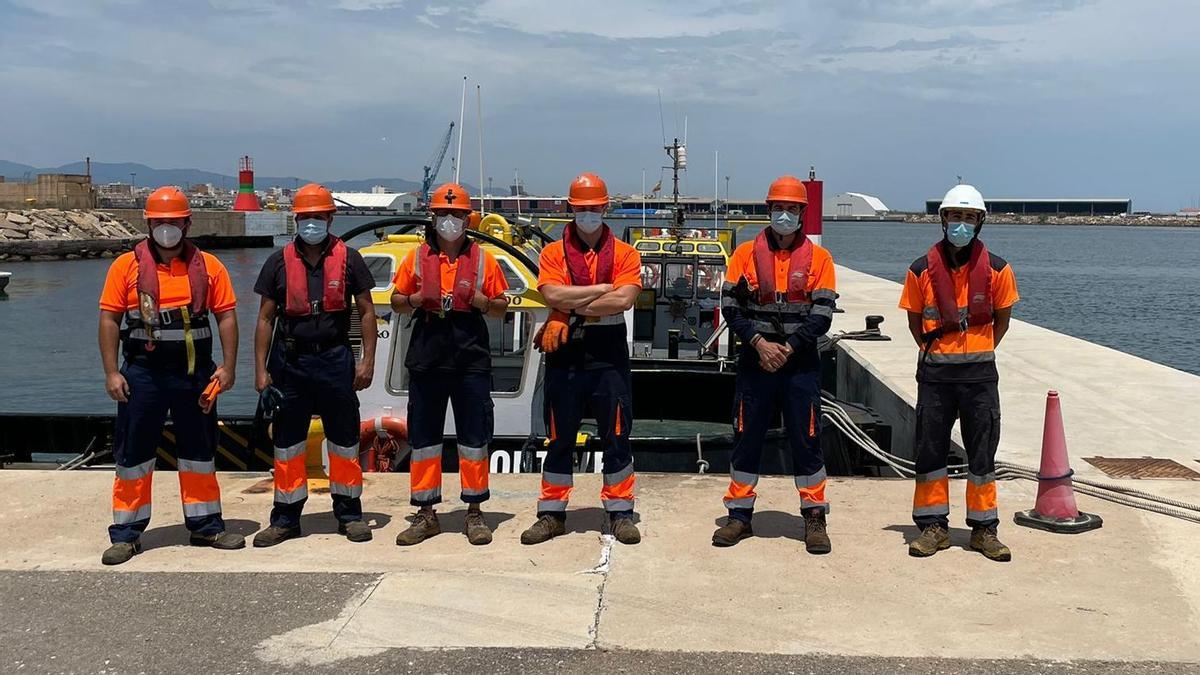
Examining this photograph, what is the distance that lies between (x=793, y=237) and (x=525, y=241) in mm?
4760

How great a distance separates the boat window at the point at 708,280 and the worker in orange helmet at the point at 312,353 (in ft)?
28.4

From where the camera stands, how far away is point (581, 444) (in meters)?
7.85

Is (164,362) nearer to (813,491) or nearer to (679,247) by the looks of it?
(813,491)

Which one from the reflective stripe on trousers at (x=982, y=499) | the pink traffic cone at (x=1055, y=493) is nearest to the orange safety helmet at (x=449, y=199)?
the reflective stripe on trousers at (x=982, y=499)

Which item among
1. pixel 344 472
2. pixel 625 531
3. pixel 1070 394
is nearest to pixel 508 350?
pixel 344 472

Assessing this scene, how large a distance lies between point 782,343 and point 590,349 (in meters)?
1.06

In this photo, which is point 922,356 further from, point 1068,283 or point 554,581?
point 1068,283

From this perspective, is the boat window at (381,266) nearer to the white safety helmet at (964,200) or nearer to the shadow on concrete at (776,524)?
the shadow on concrete at (776,524)

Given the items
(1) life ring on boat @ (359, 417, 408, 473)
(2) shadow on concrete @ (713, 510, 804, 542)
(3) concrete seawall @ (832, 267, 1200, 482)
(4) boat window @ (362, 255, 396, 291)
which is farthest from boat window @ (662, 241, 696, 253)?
(2) shadow on concrete @ (713, 510, 804, 542)

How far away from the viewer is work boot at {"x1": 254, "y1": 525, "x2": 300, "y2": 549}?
5.70m

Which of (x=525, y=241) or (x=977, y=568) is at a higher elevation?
(x=525, y=241)

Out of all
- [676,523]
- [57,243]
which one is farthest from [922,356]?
[57,243]

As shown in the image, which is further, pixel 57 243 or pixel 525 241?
pixel 57 243

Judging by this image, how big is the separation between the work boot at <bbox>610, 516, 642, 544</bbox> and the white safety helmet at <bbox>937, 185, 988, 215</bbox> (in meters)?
2.39
